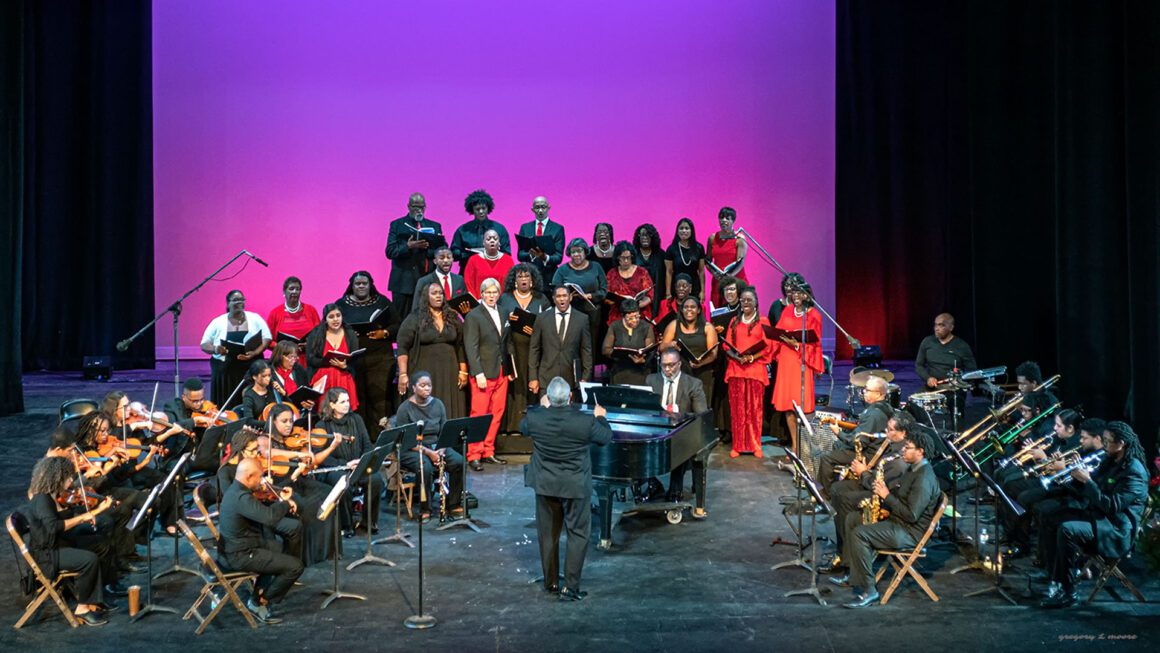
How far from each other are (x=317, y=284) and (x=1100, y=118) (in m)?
9.24

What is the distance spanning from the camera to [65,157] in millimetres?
15305

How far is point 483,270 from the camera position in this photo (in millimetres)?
11844

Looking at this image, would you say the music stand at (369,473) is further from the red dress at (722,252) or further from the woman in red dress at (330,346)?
the red dress at (722,252)

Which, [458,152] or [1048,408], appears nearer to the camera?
[1048,408]

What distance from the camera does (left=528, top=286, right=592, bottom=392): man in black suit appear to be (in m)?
10.9

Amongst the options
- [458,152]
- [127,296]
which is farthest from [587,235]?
[127,296]

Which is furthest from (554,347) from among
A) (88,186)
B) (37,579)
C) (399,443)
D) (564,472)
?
(88,186)

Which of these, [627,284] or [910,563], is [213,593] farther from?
[627,284]

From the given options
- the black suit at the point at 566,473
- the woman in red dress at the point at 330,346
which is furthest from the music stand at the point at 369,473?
the woman in red dress at the point at 330,346

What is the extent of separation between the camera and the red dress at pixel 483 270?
465 inches

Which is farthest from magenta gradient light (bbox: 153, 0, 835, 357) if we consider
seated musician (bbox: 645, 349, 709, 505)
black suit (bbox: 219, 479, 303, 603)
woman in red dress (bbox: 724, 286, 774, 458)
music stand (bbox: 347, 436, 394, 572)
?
black suit (bbox: 219, 479, 303, 603)

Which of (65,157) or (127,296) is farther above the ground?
(65,157)

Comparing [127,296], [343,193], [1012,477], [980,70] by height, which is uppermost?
[980,70]

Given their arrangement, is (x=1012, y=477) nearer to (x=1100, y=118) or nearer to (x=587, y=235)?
(x=1100, y=118)
